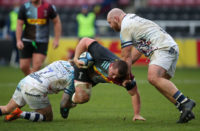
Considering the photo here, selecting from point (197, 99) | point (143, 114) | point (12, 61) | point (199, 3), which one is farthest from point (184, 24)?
point (143, 114)

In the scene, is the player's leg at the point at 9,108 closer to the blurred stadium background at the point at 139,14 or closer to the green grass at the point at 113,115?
the green grass at the point at 113,115

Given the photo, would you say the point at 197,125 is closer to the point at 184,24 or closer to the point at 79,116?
the point at 79,116

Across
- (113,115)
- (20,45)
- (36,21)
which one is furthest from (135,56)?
(36,21)

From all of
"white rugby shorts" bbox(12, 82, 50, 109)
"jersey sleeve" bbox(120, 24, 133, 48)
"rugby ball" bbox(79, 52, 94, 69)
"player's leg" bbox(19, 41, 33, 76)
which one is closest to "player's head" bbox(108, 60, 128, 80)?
"rugby ball" bbox(79, 52, 94, 69)

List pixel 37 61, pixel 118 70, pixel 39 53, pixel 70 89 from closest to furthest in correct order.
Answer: pixel 118 70, pixel 70 89, pixel 37 61, pixel 39 53

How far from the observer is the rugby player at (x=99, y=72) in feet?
20.9

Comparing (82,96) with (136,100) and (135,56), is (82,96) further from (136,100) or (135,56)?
(135,56)

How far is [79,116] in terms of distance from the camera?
301 inches

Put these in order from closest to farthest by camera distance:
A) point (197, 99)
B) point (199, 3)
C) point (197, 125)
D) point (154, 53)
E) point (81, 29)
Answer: point (197, 125) < point (154, 53) < point (197, 99) < point (81, 29) < point (199, 3)

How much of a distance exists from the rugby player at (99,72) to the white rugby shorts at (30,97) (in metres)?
0.46

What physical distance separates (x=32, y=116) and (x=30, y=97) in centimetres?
30

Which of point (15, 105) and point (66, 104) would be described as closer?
point (15, 105)

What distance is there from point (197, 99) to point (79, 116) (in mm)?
3013

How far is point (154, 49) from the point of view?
699cm
